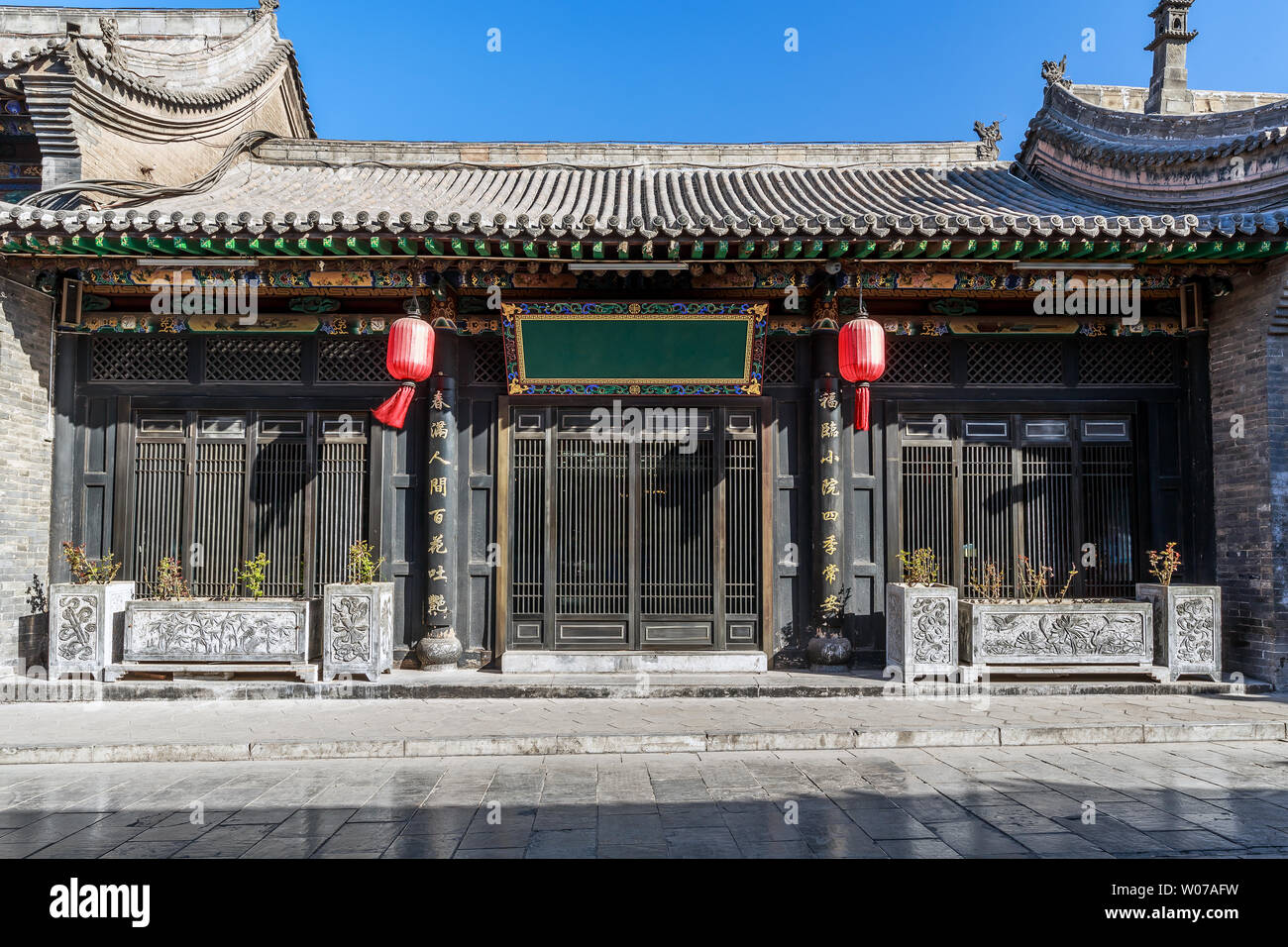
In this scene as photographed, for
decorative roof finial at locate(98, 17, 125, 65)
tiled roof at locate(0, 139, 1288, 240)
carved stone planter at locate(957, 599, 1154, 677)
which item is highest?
decorative roof finial at locate(98, 17, 125, 65)

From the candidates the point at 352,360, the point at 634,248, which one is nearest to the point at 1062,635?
the point at 634,248

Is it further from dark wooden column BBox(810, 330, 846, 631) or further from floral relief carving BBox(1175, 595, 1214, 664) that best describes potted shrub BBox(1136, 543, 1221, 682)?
dark wooden column BBox(810, 330, 846, 631)

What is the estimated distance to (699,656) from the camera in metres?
8.44

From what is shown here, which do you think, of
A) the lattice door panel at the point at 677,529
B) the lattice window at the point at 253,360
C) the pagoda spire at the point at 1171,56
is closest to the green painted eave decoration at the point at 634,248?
the lattice window at the point at 253,360

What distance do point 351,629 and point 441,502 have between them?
1.48 metres

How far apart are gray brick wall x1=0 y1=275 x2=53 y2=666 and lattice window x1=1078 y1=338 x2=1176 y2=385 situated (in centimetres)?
1080

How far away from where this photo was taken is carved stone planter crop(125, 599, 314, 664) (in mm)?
7867

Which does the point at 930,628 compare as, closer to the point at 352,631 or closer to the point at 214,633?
the point at 352,631

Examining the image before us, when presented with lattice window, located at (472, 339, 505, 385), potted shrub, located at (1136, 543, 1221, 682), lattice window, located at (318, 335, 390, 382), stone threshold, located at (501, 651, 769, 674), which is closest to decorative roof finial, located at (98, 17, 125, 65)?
lattice window, located at (318, 335, 390, 382)

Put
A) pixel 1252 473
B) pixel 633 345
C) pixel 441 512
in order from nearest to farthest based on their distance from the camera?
pixel 1252 473 < pixel 441 512 < pixel 633 345

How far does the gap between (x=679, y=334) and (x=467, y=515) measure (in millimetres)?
2898

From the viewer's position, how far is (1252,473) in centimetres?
816

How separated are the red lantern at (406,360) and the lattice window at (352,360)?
88cm
